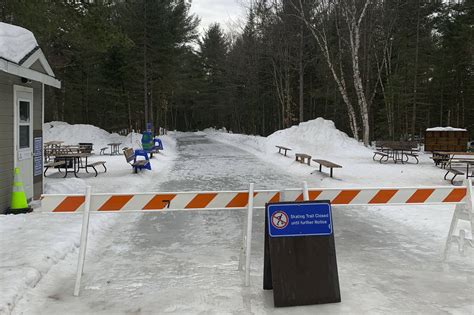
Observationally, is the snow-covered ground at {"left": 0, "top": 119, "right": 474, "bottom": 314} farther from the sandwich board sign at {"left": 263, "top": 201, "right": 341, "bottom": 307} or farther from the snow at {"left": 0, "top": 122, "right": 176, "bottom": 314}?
the sandwich board sign at {"left": 263, "top": 201, "right": 341, "bottom": 307}

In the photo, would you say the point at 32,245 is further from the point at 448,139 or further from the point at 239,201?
the point at 448,139

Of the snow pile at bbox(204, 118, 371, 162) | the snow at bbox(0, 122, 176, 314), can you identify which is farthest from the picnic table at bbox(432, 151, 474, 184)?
the snow at bbox(0, 122, 176, 314)

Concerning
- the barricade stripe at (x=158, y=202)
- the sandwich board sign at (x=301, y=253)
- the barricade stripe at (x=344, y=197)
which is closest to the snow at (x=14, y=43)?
the barricade stripe at (x=158, y=202)

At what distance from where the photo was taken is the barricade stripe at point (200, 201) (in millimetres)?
5000

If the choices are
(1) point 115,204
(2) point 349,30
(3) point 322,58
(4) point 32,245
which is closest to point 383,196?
(1) point 115,204

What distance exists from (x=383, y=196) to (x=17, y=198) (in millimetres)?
7126

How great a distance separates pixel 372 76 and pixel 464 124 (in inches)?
359

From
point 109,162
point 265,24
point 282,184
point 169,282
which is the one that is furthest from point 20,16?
point 265,24

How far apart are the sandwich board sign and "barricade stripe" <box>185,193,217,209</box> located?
761 millimetres

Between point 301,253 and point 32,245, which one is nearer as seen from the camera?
point 301,253

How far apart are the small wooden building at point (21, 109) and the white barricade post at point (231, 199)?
424 centimetres

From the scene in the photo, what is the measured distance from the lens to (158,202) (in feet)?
16.3

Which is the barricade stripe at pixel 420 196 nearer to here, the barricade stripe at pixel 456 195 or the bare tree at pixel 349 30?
the barricade stripe at pixel 456 195

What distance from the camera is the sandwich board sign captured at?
450 cm
